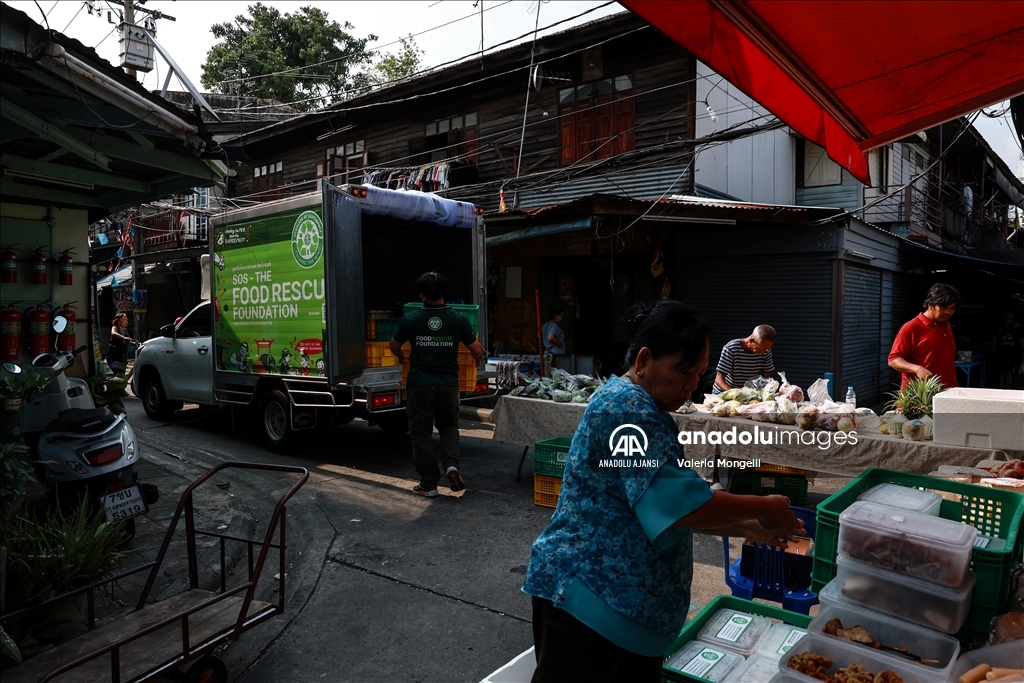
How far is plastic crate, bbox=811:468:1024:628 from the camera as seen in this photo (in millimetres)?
2156

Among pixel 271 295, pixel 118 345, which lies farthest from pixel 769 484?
pixel 118 345

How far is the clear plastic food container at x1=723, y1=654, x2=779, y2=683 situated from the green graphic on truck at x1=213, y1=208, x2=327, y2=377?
5.82 m

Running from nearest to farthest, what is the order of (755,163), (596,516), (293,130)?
(596,516) < (755,163) < (293,130)

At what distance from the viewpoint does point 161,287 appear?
23609 mm

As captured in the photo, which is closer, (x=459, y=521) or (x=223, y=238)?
(x=459, y=521)

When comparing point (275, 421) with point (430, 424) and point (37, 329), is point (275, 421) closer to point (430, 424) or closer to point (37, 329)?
point (37, 329)

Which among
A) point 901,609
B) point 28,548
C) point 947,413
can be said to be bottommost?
point 28,548

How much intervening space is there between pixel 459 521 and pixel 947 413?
148 inches

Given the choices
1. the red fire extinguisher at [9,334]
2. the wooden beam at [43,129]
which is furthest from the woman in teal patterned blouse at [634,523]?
the red fire extinguisher at [9,334]

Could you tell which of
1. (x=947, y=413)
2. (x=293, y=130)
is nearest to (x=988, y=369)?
(x=947, y=413)

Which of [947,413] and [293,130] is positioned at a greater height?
[293,130]

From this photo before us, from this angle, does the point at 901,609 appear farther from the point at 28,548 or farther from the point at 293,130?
the point at 293,130

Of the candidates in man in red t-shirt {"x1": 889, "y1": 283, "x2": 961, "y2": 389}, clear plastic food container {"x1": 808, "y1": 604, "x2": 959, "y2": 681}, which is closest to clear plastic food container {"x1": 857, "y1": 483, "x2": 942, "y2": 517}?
clear plastic food container {"x1": 808, "y1": 604, "x2": 959, "y2": 681}

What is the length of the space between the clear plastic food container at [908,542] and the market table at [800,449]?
76.5 inches
